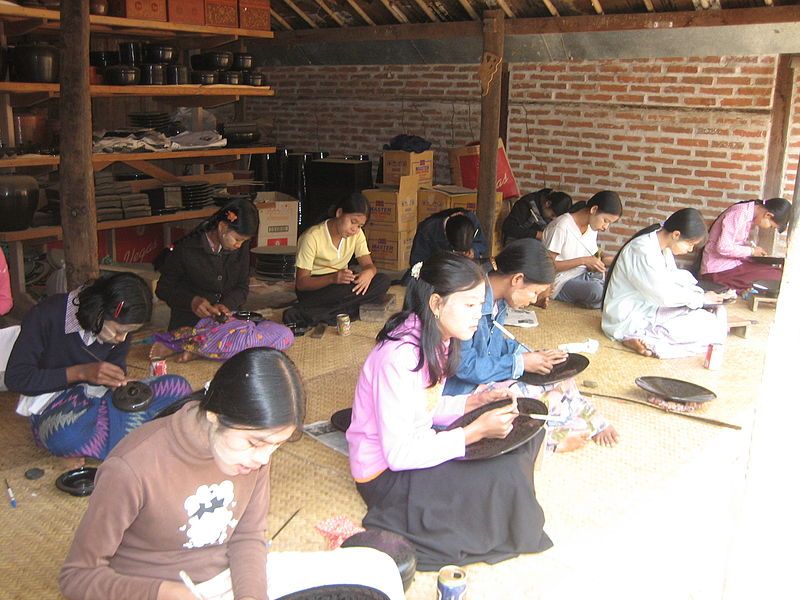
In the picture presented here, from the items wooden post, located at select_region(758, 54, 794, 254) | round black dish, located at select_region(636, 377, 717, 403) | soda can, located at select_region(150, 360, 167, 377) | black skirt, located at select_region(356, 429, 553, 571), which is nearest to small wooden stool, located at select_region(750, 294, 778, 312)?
wooden post, located at select_region(758, 54, 794, 254)

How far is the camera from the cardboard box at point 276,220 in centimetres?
834

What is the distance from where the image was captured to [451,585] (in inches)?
103

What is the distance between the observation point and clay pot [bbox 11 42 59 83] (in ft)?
20.0

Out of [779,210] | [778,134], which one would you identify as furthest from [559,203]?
[778,134]

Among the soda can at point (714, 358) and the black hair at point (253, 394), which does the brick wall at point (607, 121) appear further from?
the black hair at point (253, 394)

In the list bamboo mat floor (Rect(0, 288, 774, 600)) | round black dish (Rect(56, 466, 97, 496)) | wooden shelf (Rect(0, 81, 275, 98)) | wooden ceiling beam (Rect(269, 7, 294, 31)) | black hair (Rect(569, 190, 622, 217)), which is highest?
wooden ceiling beam (Rect(269, 7, 294, 31))

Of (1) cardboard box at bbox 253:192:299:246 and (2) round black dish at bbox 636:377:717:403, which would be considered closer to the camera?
(2) round black dish at bbox 636:377:717:403

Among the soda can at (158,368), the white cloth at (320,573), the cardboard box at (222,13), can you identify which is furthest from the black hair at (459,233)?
the white cloth at (320,573)

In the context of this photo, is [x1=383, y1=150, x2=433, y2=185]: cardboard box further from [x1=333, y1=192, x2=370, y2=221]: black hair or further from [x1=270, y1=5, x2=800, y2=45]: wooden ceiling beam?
[x1=333, y1=192, x2=370, y2=221]: black hair

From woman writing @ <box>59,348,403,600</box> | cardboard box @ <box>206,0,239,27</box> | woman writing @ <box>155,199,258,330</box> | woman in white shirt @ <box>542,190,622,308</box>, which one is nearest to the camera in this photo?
woman writing @ <box>59,348,403,600</box>

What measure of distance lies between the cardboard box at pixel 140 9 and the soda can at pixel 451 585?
557cm

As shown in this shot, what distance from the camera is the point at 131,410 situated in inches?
142

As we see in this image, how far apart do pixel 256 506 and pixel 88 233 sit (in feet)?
10.3

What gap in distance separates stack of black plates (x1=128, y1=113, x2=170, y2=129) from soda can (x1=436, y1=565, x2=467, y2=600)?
6.03 m
